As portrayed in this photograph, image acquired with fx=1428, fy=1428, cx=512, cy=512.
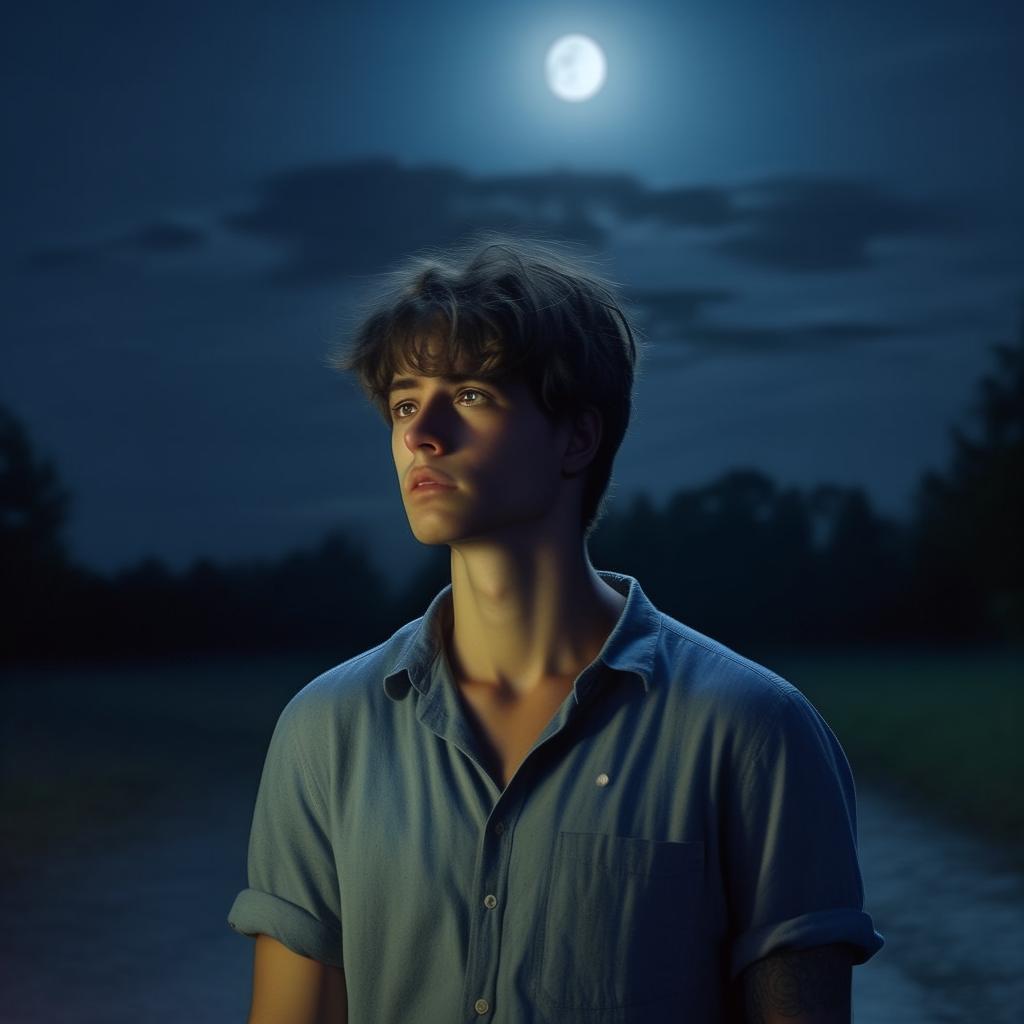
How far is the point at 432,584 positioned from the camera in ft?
49.5

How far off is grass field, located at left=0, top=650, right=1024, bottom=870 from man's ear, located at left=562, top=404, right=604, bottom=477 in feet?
33.5

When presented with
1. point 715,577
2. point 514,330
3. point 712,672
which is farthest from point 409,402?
point 715,577

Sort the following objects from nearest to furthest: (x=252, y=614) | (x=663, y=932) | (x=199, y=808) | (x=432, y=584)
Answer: (x=663, y=932)
(x=199, y=808)
(x=432, y=584)
(x=252, y=614)

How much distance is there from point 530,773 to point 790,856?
289 millimetres

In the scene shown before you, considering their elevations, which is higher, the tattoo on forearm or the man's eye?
the man's eye

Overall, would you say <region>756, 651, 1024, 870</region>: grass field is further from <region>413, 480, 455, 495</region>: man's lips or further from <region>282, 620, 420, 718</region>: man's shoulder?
<region>413, 480, 455, 495</region>: man's lips

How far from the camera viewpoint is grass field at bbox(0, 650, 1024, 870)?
12719mm

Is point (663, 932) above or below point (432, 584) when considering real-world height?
above

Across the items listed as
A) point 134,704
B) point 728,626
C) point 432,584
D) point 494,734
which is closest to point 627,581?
point 494,734

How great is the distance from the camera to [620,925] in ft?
4.85

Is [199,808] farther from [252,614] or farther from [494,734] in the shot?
[494,734]

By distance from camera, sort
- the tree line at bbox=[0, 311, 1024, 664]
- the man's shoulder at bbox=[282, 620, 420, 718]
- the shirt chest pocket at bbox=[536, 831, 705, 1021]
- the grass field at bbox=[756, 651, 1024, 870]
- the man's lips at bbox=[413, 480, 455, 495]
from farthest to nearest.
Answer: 1. the tree line at bbox=[0, 311, 1024, 664]
2. the grass field at bbox=[756, 651, 1024, 870]
3. the man's shoulder at bbox=[282, 620, 420, 718]
4. the man's lips at bbox=[413, 480, 455, 495]
5. the shirt chest pocket at bbox=[536, 831, 705, 1021]

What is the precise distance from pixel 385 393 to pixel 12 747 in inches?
573

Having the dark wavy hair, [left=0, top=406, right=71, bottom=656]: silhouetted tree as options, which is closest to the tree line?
[left=0, top=406, right=71, bottom=656]: silhouetted tree
